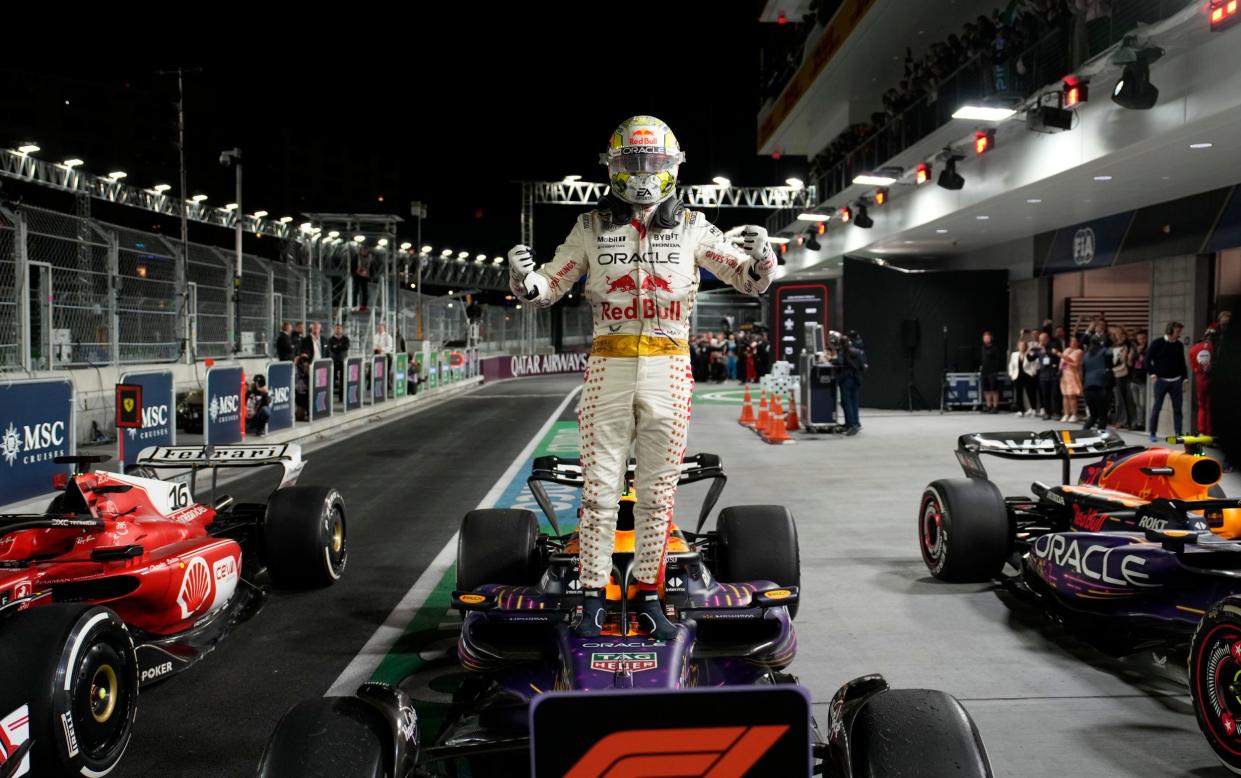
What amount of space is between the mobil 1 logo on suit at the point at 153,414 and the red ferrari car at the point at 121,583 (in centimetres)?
559

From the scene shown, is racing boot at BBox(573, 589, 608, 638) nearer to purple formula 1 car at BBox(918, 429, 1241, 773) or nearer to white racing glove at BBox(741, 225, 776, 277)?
white racing glove at BBox(741, 225, 776, 277)

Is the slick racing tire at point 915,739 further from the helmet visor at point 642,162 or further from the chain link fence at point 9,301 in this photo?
the chain link fence at point 9,301

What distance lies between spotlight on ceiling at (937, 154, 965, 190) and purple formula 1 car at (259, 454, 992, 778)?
13834 millimetres

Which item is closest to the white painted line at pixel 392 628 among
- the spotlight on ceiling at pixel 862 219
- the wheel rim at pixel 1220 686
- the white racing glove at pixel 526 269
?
the white racing glove at pixel 526 269

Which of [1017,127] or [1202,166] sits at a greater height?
[1017,127]

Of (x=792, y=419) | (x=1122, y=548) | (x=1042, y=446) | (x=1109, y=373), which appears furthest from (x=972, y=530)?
(x=1109, y=373)

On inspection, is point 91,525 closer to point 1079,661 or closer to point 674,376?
point 674,376

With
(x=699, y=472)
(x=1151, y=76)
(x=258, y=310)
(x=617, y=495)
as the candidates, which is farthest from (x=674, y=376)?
(x=258, y=310)

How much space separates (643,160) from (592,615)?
1.77m

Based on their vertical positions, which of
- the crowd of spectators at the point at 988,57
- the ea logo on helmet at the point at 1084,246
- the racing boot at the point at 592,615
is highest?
the crowd of spectators at the point at 988,57

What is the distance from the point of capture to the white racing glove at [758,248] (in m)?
3.92

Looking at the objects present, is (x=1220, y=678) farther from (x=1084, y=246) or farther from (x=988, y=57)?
(x=1084, y=246)

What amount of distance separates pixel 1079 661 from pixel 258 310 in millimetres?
19395

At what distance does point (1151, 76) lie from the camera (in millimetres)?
12117
